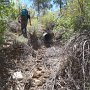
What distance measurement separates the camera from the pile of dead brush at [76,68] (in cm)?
828

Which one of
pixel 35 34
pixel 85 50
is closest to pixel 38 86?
pixel 85 50

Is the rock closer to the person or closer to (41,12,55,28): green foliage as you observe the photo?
the person

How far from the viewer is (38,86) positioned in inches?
344

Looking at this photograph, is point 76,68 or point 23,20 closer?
point 76,68

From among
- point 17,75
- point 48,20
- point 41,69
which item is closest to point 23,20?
point 48,20

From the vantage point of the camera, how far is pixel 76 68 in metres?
8.72

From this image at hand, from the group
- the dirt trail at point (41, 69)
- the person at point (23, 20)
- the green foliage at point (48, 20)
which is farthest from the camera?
the green foliage at point (48, 20)

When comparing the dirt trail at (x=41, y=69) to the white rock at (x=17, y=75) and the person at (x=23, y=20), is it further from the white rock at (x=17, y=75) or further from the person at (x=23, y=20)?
the person at (x=23, y=20)

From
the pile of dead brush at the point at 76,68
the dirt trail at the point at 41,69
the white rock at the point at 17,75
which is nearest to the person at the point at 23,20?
the dirt trail at the point at 41,69

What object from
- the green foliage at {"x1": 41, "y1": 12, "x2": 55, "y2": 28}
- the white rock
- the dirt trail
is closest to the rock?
the dirt trail

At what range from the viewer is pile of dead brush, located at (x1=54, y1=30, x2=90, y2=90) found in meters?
8.28

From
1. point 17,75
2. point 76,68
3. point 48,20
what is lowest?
point 17,75

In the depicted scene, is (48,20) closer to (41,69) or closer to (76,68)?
(41,69)

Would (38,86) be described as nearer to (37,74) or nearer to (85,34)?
(37,74)
